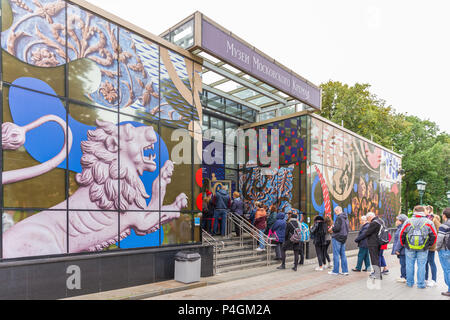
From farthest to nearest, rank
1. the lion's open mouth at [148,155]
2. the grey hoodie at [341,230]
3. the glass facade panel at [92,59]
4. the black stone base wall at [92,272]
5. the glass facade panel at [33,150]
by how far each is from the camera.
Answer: the grey hoodie at [341,230], the lion's open mouth at [148,155], the glass facade panel at [92,59], the glass facade panel at [33,150], the black stone base wall at [92,272]

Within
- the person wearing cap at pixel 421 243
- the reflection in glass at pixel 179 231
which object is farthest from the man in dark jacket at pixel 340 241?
the reflection in glass at pixel 179 231

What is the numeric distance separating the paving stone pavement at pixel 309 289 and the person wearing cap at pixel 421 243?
0.45 m

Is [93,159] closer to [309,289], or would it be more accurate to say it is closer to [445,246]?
[309,289]

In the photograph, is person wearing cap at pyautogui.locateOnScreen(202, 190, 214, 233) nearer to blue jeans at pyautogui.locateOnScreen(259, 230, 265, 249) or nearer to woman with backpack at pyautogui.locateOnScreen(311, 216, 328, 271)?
blue jeans at pyautogui.locateOnScreen(259, 230, 265, 249)

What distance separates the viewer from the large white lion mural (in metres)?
6.26

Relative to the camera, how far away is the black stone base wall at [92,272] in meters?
5.94

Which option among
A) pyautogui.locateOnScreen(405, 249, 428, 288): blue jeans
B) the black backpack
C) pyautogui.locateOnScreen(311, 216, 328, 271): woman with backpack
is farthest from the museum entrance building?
pyautogui.locateOnScreen(405, 249, 428, 288): blue jeans

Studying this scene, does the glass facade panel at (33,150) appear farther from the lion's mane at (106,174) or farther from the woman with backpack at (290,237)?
the woman with backpack at (290,237)

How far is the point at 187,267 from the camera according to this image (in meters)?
8.18

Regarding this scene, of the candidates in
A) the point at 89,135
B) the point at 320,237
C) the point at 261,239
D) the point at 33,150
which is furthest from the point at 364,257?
the point at 33,150

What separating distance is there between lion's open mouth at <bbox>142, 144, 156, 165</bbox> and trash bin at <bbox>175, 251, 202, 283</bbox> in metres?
2.53

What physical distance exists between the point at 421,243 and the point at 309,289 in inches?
108

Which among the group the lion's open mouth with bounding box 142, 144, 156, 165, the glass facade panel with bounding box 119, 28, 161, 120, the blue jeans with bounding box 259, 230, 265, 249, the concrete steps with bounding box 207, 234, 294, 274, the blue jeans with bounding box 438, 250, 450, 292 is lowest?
the concrete steps with bounding box 207, 234, 294, 274
